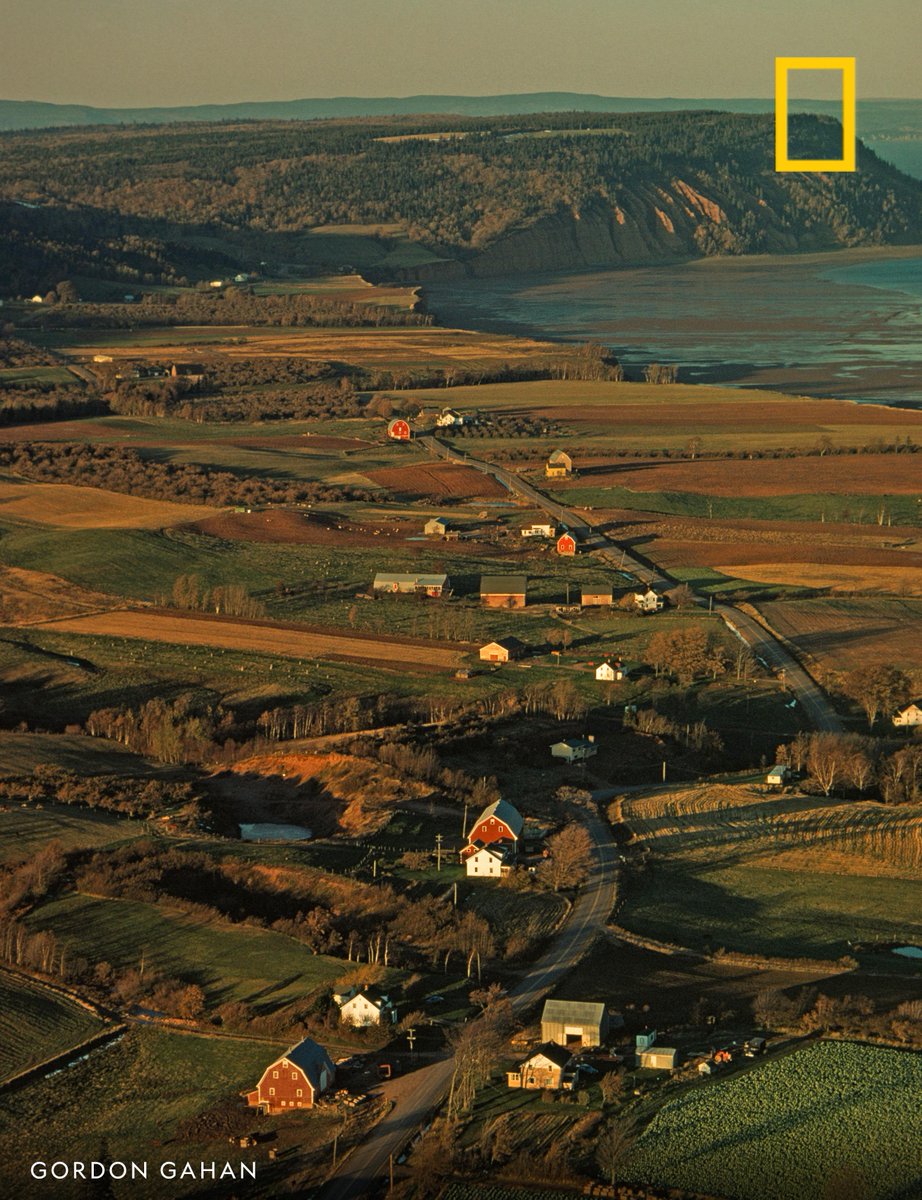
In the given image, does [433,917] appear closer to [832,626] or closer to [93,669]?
[93,669]

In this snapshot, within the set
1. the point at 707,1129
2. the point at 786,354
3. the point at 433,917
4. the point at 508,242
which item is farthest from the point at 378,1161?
the point at 508,242

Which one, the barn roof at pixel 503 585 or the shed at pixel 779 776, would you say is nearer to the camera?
the shed at pixel 779 776

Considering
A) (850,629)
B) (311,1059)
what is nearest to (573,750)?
(850,629)

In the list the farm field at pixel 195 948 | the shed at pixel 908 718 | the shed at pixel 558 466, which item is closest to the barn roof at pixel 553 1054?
the farm field at pixel 195 948

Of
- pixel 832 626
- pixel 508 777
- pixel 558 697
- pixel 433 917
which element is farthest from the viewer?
pixel 832 626

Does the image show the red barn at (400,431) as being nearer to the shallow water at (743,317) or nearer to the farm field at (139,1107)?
the shallow water at (743,317)

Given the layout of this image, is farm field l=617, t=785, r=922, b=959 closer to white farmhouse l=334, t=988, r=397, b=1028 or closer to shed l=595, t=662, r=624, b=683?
white farmhouse l=334, t=988, r=397, b=1028
